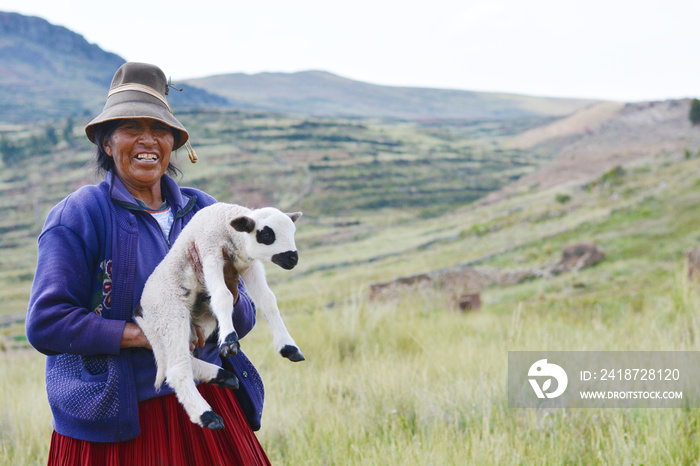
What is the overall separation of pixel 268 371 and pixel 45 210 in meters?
65.3

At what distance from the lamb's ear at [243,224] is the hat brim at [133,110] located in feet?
2.34

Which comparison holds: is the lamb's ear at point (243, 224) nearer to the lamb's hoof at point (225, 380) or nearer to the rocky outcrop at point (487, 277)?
the lamb's hoof at point (225, 380)

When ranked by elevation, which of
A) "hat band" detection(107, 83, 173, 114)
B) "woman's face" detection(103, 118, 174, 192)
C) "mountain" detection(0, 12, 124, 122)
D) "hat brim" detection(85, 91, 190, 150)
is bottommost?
"woman's face" detection(103, 118, 174, 192)

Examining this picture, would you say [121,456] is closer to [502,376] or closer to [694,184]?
[502,376]

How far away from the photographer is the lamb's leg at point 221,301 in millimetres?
1852

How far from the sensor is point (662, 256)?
13430 mm

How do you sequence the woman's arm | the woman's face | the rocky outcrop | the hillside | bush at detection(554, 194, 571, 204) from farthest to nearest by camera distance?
1. the hillside
2. bush at detection(554, 194, 571, 204)
3. the rocky outcrop
4. the woman's face
5. the woman's arm

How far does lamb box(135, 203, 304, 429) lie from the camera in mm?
1979

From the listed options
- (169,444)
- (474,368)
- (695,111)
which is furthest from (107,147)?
(695,111)

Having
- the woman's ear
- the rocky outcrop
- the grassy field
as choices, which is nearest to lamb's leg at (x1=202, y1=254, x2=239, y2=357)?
the woman's ear

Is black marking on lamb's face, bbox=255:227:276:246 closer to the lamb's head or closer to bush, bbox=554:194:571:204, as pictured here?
the lamb's head

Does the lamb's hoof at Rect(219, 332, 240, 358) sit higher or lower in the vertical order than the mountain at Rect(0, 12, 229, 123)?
lower

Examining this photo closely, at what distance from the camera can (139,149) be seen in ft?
8.03

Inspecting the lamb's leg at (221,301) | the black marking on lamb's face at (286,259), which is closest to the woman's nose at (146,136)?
the lamb's leg at (221,301)
